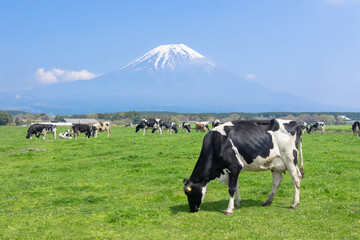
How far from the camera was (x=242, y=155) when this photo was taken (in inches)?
382

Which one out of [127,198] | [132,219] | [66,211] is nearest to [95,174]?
[127,198]

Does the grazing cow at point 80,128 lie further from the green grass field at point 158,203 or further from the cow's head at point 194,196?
the cow's head at point 194,196

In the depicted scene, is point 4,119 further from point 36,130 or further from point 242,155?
point 242,155

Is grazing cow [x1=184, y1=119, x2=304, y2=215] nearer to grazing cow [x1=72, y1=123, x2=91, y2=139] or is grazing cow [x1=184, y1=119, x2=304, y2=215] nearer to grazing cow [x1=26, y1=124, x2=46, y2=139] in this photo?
grazing cow [x1=72, y1=123, x2=91, y2=139]

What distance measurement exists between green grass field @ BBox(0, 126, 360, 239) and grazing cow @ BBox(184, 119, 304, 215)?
77cm

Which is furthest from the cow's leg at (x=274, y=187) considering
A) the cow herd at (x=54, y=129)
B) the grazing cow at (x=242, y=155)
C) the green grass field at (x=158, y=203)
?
the cow herd at (x=54, y=129)

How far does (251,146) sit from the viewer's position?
9711 millimetres

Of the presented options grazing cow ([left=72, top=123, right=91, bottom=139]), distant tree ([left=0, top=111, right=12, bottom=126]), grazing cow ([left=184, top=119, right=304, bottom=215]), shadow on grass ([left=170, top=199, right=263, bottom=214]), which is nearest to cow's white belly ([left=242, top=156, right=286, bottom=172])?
grazing cow ([left=184, top=119, right=304, bottom=215])

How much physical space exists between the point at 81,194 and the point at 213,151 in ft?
18.4

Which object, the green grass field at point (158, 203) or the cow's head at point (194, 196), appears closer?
the green grass field at point (158, 203)

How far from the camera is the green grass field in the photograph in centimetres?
795

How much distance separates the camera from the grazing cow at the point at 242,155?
9.64m

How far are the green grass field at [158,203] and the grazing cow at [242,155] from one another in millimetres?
770

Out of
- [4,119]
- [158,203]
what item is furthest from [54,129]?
[4,119]
